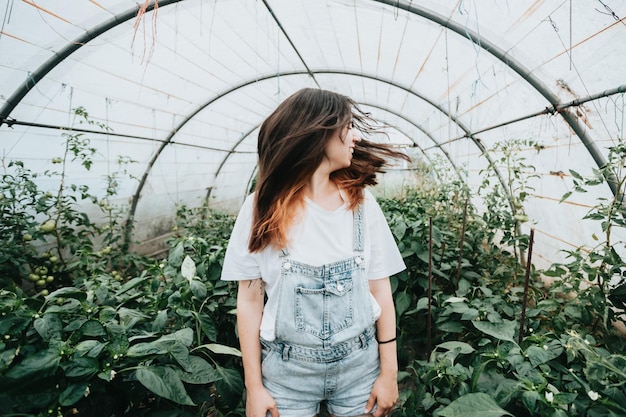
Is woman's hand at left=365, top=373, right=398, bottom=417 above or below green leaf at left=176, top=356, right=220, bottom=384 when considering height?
below

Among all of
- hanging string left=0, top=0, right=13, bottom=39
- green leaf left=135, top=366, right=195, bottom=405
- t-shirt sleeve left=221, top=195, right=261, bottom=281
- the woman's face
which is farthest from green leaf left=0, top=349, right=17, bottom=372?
hanging string left=0, top=0, right=13, bottom=39

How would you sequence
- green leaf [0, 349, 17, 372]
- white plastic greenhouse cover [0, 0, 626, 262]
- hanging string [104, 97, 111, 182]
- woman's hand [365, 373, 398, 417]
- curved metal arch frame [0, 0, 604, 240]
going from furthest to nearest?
hanging string [104, 97, 111, 182]
curved metal arch frame [0, 0, 604, 240]
white plastic greenhouse cover [0, 0, 626, 262]
woman's hand [365, 373, 398, 417]
green leaf [0, 349, 17, 372]

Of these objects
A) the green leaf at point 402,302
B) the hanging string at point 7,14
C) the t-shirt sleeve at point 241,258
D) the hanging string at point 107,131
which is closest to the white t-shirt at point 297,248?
the t-shirt sleeve at point 241,258

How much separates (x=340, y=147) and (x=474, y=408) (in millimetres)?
970

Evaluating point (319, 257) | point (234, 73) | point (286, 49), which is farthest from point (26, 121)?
point (319, 257)

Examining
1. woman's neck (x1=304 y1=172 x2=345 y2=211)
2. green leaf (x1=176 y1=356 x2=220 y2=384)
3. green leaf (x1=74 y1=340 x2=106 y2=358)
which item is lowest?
green leaf (x1=176 y1=356 x2=220 y2=384)

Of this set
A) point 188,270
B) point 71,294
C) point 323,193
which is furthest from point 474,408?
point 71,294

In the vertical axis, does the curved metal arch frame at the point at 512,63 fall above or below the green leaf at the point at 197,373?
above

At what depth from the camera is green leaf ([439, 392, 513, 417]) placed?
935mm

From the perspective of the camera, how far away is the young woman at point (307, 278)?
1.06 meters

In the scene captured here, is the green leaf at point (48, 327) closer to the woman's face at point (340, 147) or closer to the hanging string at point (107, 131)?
the woman's face at point (340, 147)

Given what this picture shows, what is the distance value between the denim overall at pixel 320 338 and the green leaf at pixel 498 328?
1.87 ft

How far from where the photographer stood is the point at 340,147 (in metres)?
1.09

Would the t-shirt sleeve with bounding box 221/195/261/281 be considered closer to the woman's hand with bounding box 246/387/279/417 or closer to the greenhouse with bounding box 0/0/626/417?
the greenhouse with bounding box 0/0/626/417
